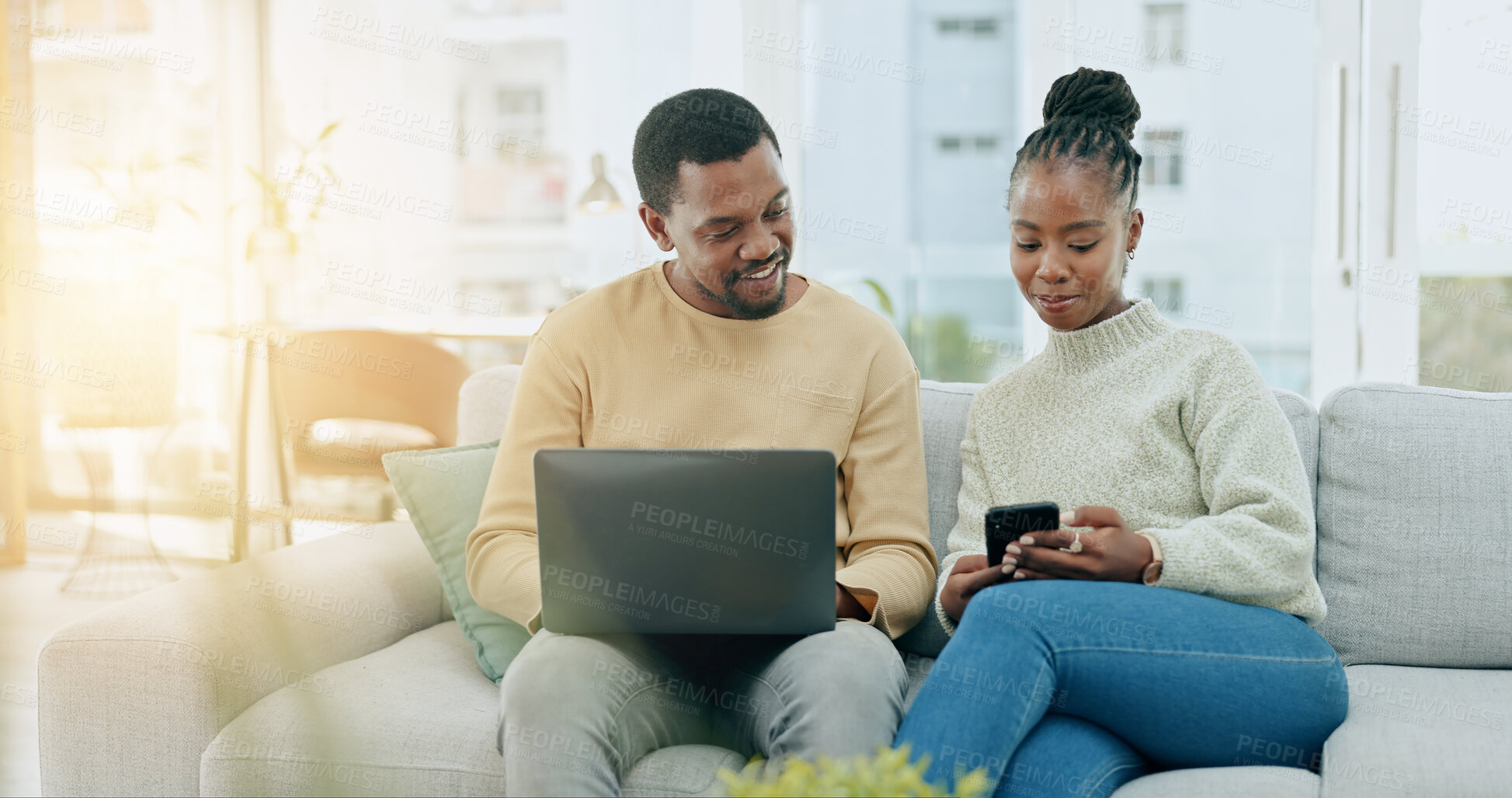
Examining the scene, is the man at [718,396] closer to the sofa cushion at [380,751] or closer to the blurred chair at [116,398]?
the sofa cushion at [380,751]

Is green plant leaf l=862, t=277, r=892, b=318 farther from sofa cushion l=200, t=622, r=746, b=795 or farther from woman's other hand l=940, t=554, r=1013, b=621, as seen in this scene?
sofa cushion l=200, t=622, r=746, b=795

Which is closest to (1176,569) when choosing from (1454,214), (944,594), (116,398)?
(944,594)

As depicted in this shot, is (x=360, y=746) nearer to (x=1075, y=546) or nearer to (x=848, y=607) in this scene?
(x=848, y=607)

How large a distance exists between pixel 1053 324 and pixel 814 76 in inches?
81.4

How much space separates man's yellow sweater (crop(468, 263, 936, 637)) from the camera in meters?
1.37

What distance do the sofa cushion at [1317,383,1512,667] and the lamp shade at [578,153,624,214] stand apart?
2.11 metres

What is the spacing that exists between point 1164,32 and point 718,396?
2.17 meters

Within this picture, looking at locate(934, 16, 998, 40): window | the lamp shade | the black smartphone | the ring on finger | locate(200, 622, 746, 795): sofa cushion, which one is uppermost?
locate(934, 16, 998, 40): window

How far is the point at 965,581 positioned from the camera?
49.3 inches

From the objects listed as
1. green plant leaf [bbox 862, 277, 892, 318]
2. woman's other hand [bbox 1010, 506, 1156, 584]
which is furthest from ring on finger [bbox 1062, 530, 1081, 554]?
green plant leaf [bbox 862, 277, 892, 318]

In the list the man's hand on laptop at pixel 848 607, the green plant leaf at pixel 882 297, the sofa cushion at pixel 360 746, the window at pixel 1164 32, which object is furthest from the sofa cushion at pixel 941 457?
the window at pixel 1164 32

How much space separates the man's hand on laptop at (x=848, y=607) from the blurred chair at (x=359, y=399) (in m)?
1.90

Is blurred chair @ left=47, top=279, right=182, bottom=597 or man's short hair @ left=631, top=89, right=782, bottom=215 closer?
blurred chair @ left=47, top=279, right=182, bottom=597

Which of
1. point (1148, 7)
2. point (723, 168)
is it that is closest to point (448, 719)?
point (723, 168)
